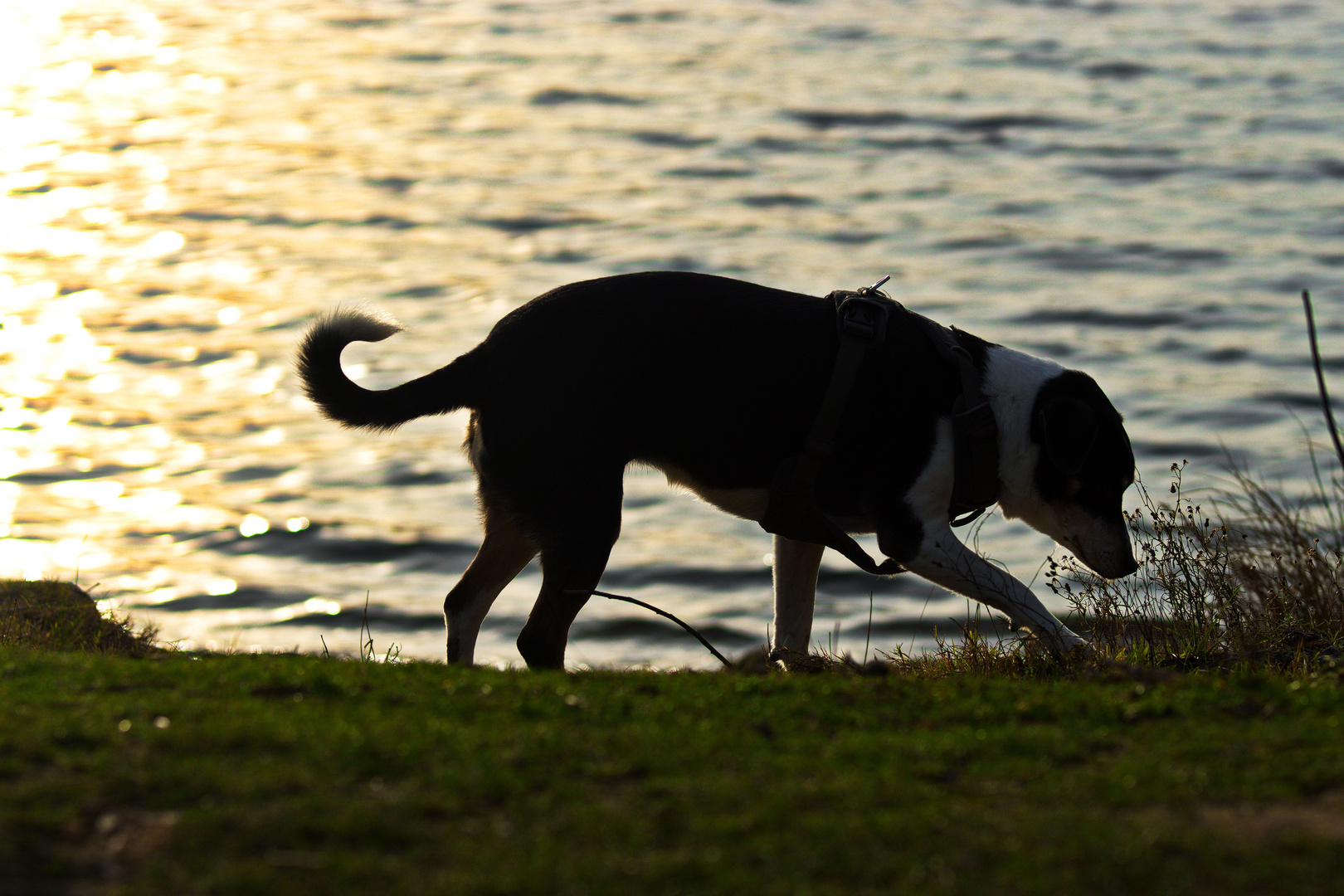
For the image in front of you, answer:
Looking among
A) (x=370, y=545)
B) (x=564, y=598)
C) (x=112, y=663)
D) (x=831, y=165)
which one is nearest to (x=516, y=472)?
(x=564, y=598)

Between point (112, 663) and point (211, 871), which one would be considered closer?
point (211, 871)

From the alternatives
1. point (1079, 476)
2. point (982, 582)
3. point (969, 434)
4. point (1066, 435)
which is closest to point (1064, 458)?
point (1066, 435)

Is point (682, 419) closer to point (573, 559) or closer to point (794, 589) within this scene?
point (573, 559)

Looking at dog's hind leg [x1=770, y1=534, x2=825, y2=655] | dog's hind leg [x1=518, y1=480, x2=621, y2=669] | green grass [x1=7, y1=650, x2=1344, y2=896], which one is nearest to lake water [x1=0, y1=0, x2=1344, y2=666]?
dog's hind leg [x1=770, y1=534, x2=825, y2=655]

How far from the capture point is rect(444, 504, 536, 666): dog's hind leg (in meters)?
6.17

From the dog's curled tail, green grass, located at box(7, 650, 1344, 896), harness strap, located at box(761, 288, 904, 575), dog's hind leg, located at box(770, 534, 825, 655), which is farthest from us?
dog's hind leg, located at box(770, 534, 825, 655)

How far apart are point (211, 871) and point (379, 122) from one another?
79.5ft

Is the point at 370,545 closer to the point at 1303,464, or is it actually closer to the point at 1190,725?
the point at 1303,464

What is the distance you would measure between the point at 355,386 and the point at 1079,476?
311 cm

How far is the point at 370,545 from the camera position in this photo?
1273cm

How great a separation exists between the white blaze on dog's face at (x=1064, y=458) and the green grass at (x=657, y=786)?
1589 mm

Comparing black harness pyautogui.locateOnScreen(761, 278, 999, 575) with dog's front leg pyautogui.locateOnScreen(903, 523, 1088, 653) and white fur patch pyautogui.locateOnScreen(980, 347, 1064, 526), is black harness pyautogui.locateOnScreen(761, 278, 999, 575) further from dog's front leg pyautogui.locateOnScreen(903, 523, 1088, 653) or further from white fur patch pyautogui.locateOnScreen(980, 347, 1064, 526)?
dog's front leg pyautogui.locateOnScreen(903, 523, 1088, 653)

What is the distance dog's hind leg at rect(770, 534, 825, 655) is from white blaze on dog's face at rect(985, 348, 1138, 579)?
91cm

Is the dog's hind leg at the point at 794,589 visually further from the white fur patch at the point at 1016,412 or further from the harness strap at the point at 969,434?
the white fur patch at the point at 1016,412
